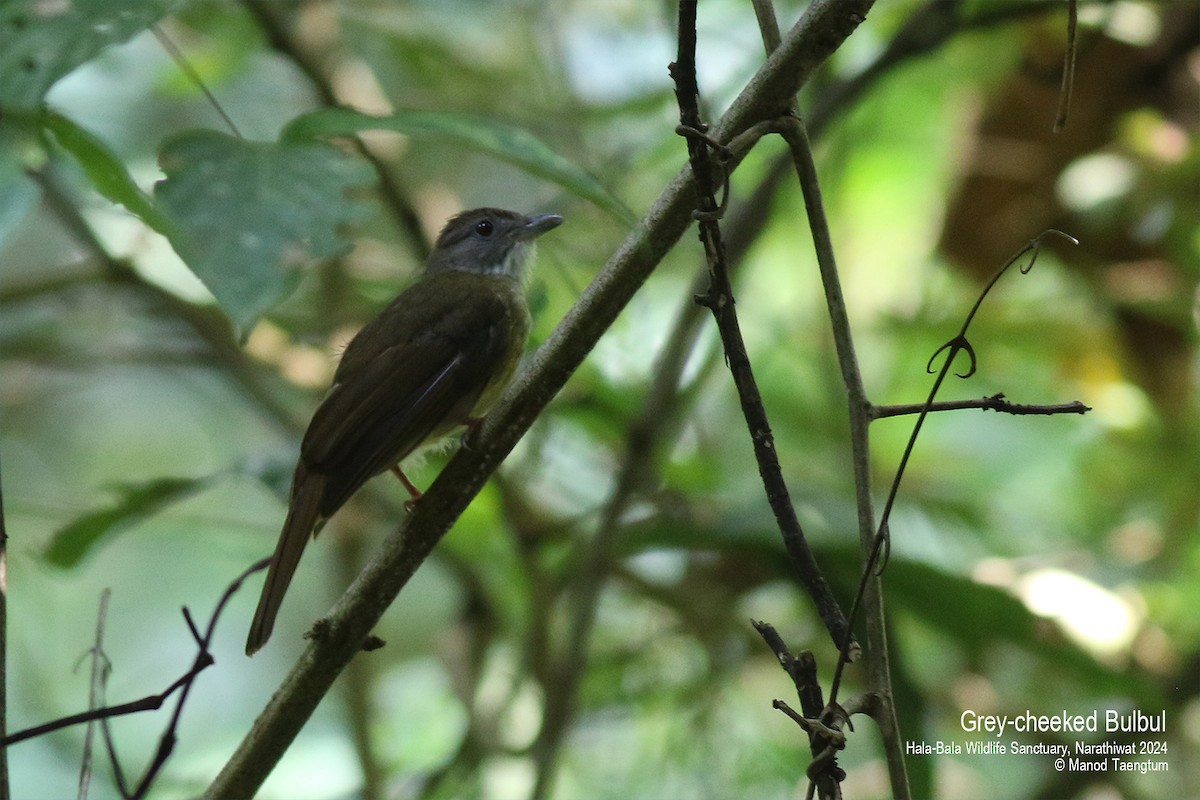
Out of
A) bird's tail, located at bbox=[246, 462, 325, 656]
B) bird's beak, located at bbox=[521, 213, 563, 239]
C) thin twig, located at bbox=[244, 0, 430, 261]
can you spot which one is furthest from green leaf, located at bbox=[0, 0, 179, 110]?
bird's beak, located at bbox=[521, 213, 563, 239]

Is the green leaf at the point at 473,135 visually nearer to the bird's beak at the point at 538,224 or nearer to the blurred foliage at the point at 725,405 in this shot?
the blurred foliage at the point at 725,405

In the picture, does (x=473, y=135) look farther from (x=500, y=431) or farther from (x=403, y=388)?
(x=403, y=388)

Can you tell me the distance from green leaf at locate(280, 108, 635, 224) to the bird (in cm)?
81

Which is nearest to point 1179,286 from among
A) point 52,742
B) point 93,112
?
point 52,742

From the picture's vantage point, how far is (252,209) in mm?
1555

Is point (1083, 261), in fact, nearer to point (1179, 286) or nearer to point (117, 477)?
point (1179, 286)

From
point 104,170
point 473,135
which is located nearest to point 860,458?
point 473,135

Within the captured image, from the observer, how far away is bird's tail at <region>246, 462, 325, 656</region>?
2064 mm

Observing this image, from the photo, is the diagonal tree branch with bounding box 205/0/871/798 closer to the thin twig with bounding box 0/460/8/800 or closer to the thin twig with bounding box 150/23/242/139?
the thin twig with bounding box 0/460/8/800

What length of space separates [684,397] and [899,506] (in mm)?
781

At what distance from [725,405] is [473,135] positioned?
8.77ft

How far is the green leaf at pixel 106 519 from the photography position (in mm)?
2568

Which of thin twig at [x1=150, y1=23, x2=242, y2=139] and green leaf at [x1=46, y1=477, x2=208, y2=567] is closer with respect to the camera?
thin twig at [x1=150, y1=23, x2=242, y2=139]

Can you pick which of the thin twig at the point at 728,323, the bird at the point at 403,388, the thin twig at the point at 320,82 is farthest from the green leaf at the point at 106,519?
the thin twig at the point at 728,323
